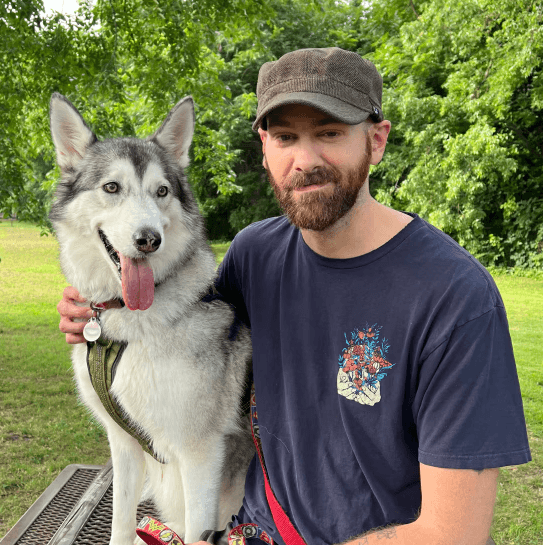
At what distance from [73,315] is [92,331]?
0.57 feet

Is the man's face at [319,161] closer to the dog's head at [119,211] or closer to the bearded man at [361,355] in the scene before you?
the bearded man at [361,355]

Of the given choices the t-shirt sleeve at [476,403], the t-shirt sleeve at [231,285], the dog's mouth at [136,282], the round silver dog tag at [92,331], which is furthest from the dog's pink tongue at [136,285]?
the t-shirt sleeve at [476,403]

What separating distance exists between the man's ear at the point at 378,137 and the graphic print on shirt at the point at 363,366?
0.65m

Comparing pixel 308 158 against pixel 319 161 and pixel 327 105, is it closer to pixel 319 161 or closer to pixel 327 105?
pixel 319 161

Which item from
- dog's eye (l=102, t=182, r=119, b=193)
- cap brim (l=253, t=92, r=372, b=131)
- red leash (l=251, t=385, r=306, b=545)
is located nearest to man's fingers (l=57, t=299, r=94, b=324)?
dog's eye (l=102, t=182, r=119, b=193)

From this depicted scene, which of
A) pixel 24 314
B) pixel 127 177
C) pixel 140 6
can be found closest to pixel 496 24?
pixel 140 6

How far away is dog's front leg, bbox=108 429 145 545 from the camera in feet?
7.18

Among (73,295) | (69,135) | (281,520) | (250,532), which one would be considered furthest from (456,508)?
(69,135)

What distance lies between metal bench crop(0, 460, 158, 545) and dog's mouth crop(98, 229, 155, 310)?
1028mm

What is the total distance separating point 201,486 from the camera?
2057mm

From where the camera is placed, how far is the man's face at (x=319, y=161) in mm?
1721

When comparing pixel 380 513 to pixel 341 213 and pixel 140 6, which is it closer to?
pixel 341 213

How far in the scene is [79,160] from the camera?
2.30m

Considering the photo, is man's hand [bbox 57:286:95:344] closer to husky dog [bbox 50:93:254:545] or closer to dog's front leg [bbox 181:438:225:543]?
husky dog [bbox 50:93:254:545]
